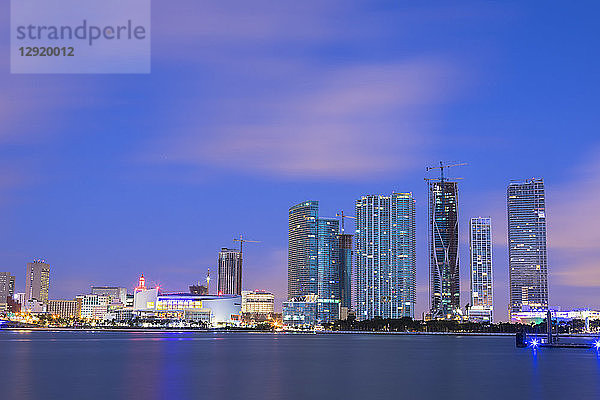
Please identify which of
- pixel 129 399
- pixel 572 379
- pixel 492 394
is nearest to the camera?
pixel 129 399

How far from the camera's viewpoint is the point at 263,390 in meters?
58.4

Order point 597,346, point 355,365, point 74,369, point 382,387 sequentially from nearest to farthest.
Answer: point 382,387 < point 74,369 < point 355,365 < point 597,346

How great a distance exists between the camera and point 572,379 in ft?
230

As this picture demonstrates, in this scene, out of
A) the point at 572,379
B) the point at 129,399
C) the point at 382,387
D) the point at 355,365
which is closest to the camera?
the point at 129,399

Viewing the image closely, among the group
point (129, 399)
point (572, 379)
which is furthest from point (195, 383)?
point (572, 379)

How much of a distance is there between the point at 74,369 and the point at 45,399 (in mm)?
29279

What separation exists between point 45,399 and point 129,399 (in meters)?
6.01

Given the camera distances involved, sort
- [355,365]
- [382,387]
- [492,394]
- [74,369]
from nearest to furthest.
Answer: [492,394]
[382,387]
[74,369]
[355,365]

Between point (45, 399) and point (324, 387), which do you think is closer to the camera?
point (45, 399)

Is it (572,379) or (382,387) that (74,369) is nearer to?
(382,387)

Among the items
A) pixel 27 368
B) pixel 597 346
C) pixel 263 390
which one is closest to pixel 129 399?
pixel 263 390

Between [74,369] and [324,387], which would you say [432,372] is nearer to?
[324,387]

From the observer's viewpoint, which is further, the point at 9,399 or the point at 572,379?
the point at 572,379

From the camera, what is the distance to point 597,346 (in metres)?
142
